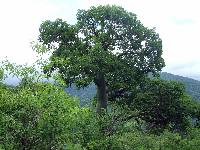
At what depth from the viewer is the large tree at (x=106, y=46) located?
175 feet

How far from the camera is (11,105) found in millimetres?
22016

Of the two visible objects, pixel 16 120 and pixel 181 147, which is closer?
pixel 16 120

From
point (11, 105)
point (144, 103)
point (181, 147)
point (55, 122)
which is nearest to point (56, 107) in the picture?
point (55, 122)

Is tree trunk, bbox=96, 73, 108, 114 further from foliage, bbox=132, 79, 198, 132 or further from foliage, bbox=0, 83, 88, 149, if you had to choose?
foliage, bbox=0, 83, 88, 149

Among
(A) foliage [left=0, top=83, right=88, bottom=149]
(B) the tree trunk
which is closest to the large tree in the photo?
(B) the tree trunk

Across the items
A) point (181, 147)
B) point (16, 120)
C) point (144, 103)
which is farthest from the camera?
point (144, 103)

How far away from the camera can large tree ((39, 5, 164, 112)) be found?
175 feet

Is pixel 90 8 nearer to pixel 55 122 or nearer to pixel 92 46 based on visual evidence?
pixel 92 46

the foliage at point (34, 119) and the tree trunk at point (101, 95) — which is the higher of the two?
the tree trunk at point (101, 95)

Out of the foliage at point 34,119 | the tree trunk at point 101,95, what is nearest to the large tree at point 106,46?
the tree trunk at point 101,95

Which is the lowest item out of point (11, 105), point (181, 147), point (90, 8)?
point (181, 147)

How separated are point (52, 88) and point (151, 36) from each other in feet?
116

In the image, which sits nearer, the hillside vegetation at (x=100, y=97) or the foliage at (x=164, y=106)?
the hillside vegetation at (x=100, y=97)

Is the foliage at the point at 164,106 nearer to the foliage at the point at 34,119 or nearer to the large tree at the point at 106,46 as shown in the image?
the large tree at the point at 106,46
